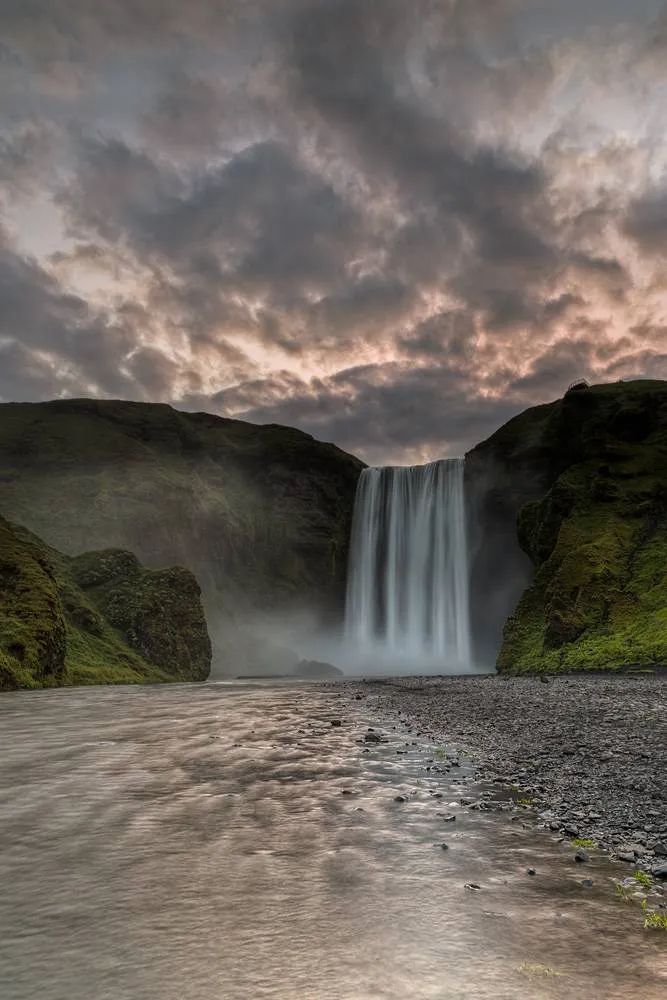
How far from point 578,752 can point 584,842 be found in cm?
663

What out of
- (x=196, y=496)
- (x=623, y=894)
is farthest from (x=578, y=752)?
(x=196, y=496)

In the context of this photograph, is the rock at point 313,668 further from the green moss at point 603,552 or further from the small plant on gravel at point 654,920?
the small plant on gravel at point 654,920

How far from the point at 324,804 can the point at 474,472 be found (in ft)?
293

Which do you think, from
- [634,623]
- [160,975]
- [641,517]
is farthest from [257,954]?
[641,517]

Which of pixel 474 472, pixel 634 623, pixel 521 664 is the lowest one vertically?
pixel 521 664

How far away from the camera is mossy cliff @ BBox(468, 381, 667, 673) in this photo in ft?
168

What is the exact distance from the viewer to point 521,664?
186 feet

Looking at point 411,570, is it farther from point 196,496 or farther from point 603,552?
point 603,552

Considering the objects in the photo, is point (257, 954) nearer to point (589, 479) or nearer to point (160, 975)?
point (160, 975)

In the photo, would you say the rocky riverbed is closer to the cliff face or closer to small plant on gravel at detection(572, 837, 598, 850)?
small plant on gravel at detection(572, 837, 598, 850)

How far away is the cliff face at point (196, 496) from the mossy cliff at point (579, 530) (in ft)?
114

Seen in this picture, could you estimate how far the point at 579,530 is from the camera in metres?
63.6

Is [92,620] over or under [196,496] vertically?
under

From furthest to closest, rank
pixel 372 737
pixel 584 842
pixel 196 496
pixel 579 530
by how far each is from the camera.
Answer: pixel 196 496 < pixel 579 530 < pixel 372 737 < pixel 584 842
